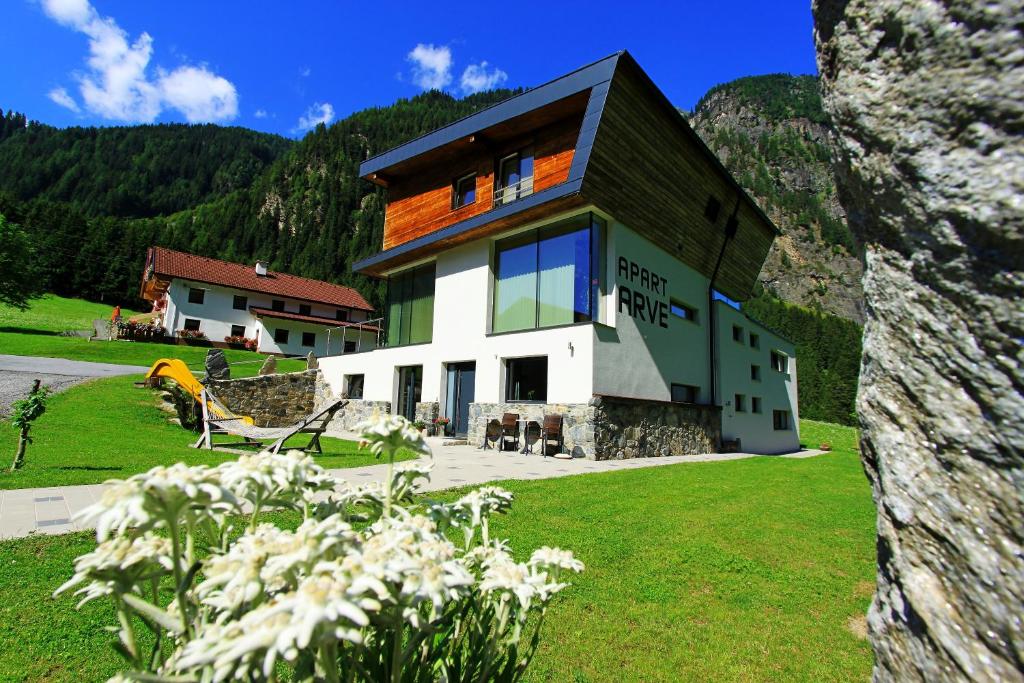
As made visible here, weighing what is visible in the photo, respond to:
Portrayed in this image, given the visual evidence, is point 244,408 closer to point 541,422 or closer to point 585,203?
point 541,422

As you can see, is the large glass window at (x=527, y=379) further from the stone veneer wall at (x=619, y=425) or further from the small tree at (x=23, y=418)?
the small tree at (x=23, y=418)

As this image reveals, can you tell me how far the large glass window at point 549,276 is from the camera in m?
13.6

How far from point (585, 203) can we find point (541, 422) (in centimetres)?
598

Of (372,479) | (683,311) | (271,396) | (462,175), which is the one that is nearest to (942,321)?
(372,479)

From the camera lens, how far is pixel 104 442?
8.95 m

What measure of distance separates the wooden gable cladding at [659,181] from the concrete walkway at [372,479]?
7.01 meters

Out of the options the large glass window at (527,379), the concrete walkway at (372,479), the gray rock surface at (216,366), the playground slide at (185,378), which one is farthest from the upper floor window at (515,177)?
the gray rock surface at (216,366)

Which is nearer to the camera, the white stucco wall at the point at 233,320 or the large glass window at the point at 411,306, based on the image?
the large glass window at the point at 411,306

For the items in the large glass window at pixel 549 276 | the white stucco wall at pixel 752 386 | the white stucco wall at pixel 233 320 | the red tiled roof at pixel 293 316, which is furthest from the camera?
the red tiled roof at pixel 293 316

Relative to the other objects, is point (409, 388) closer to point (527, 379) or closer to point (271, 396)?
point (527, 379)

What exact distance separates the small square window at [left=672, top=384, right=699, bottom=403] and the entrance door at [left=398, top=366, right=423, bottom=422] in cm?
870

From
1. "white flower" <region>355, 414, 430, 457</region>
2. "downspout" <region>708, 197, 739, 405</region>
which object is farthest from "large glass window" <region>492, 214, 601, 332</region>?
"white flower" <region>355, 414, 430, 457</region>

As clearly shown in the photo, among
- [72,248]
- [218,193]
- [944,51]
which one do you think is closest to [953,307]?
[944,51]

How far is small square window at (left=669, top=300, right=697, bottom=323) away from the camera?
1689 cm
